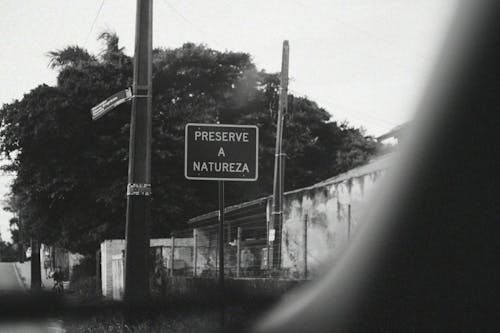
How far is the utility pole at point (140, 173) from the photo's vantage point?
814cm

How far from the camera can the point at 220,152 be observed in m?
6.22

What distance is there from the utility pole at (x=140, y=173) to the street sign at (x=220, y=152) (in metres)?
2.25

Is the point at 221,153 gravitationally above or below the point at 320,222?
above

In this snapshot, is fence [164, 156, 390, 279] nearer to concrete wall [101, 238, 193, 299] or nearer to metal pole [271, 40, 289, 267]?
concrete wall [101, 238, 193, 299]

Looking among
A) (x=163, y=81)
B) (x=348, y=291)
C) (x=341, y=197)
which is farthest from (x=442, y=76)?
(x=163, y=81)

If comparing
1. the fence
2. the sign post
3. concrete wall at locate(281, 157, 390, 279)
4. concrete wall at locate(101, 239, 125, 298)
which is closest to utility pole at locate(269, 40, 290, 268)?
the fence

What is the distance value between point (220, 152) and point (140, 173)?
244cm

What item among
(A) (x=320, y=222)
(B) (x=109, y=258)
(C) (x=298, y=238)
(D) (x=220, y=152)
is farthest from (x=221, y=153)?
(B) (x=109, y=258)

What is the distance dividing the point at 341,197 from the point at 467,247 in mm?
10619

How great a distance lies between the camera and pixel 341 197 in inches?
489

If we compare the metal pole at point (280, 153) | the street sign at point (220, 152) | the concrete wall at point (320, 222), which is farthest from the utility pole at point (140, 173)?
the metal pole at point (280, 153)

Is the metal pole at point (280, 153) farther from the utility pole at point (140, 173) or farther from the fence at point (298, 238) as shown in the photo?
the utility pole at point (140, 173)

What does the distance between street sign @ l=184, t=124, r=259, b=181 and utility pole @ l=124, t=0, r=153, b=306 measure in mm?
2248

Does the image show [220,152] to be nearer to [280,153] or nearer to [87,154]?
[280,153]
